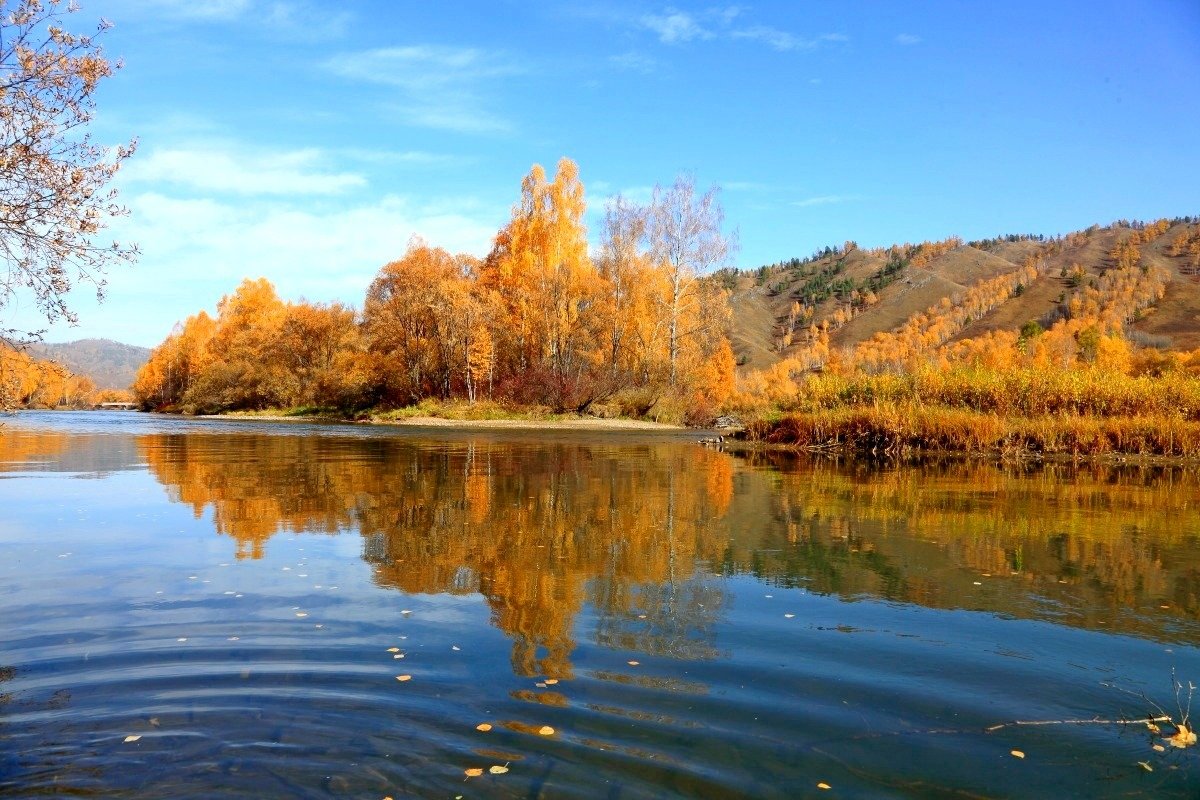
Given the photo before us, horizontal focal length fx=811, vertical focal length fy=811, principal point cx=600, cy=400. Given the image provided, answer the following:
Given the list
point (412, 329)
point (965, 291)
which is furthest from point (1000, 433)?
point (965, 291)

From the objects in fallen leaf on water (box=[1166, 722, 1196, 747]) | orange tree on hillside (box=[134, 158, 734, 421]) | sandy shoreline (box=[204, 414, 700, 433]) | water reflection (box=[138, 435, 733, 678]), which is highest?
orange tree on hillside (box=[134, 158, 734, 421])

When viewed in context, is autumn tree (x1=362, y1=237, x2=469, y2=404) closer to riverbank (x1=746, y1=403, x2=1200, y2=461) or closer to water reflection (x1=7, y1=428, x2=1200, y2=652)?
riverbank (x1=746, y1=403, x2=1200, y2=461)

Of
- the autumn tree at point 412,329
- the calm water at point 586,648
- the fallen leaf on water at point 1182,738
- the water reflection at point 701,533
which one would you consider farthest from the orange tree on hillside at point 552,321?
the fallen leaf on water at point 1182,738

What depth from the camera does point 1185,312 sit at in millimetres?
108375

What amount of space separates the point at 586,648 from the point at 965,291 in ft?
544

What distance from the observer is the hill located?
123 m

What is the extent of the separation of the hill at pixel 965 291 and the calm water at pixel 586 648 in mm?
101282

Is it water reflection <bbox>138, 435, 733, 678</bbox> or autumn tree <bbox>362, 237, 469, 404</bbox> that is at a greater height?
autumn tree <bbox>362, 237, 469, 404</bbox>

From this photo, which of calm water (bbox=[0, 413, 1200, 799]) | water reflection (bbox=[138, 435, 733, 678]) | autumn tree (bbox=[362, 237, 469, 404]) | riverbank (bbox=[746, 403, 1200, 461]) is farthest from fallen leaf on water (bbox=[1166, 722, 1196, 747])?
autumn tree (bbox=[362, 237, 469, 404])

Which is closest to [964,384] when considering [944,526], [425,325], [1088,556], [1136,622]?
[944,526]

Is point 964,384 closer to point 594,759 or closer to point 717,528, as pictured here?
point 717,528

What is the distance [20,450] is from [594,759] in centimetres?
2842

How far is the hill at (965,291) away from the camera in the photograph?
402 ft

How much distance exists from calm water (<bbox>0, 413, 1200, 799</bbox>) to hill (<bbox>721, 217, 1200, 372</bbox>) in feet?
332
